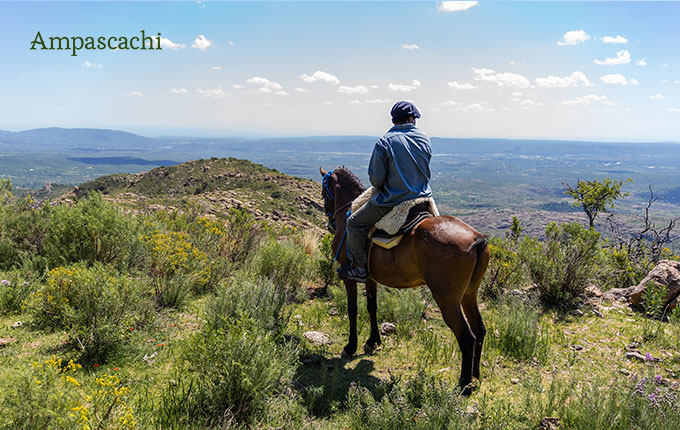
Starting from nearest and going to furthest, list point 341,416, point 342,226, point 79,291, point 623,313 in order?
1. point 341,416
2. point 79,291
3. point 342,226
4. point 623,313

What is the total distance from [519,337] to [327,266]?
3.97 meters

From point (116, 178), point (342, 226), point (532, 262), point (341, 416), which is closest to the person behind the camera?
point (341, 416)

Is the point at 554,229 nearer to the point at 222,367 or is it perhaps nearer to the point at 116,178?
the point at 222,367

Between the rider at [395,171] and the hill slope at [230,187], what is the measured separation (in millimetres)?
37142

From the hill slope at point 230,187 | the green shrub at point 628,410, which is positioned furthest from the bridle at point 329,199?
the hill slope at point 230,187

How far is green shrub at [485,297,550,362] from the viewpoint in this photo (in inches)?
196

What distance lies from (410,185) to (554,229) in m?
7.07

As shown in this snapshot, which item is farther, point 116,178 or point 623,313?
point 116,178

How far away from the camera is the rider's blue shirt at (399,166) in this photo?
14.6ft

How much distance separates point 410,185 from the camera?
14.8 feet

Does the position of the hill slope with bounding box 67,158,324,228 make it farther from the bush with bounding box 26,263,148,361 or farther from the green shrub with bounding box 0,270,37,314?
the bush with bounding box 26,263,148,361

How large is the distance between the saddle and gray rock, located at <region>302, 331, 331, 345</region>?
190 cm

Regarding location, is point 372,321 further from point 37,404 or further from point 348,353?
point 37,404

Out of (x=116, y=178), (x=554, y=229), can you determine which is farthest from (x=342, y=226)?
(x=116, y=178)
